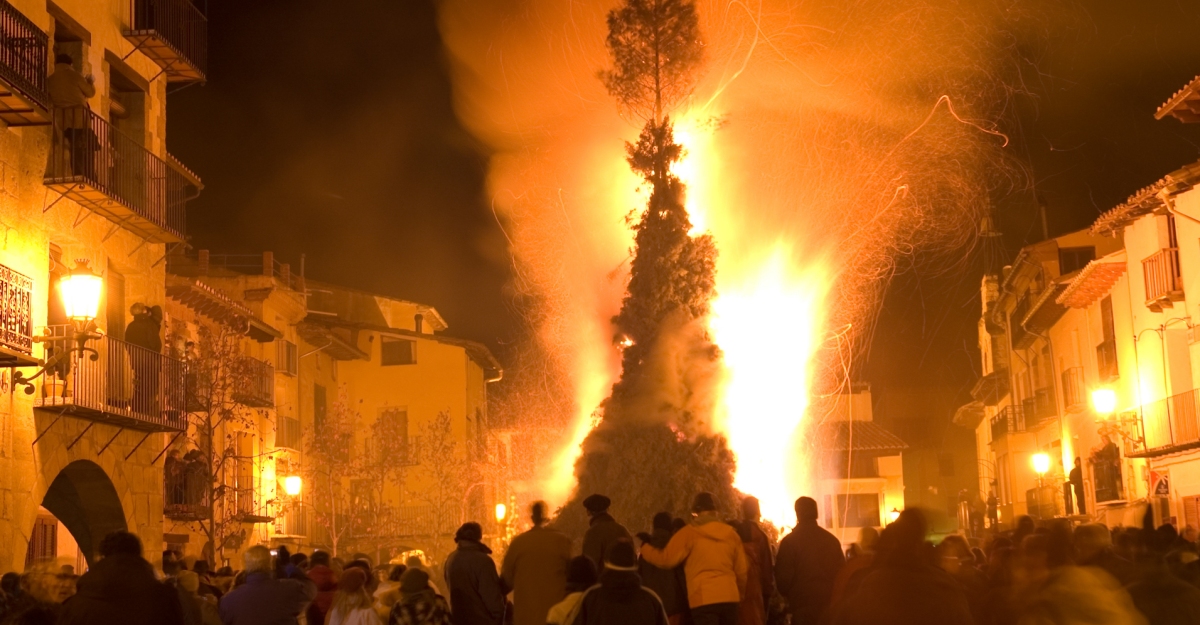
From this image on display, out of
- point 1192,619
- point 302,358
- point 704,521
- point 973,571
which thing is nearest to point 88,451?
point 704,521

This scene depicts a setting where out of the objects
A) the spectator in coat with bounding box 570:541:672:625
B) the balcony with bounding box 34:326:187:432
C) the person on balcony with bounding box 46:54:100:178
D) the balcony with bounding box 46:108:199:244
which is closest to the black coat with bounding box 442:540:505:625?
the spectator in coat with bounding box 570:541:672:625

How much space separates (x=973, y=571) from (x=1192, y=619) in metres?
3.79

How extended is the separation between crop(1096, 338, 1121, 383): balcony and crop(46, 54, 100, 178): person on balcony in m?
28.9

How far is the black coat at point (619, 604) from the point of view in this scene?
34.3ft

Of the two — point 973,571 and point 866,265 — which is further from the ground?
point 866,265

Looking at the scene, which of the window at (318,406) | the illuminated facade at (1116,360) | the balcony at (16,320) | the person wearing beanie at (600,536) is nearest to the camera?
the person wearing beanie at (600,536)

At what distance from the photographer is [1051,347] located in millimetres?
52219

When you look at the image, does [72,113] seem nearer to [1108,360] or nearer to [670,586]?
[670,586]

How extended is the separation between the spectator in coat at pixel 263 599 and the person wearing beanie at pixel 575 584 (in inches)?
92.5

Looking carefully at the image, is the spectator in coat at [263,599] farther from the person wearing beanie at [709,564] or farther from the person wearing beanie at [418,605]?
the person wearing beanie at [709,564]

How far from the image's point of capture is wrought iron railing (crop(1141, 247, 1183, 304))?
3409cm

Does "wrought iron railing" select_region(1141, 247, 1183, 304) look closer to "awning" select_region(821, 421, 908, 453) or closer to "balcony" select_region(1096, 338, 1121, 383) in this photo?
"balcony" select_region(1096, 338, 1121, 383)

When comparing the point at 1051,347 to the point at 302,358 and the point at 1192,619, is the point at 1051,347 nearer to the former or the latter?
the point at 302,358

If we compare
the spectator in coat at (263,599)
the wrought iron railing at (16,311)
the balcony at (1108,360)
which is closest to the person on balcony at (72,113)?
the wrought iron railing at (16,311)
